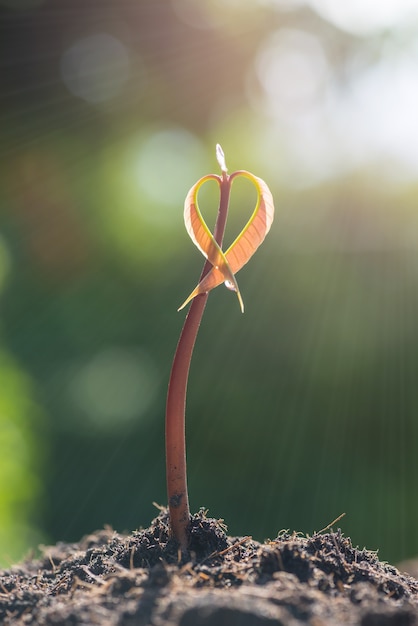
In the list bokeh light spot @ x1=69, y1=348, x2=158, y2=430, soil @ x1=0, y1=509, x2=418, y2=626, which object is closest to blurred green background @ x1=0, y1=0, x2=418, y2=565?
bokeh light spot @ x1=69, y1=348, x2=158, y2=430

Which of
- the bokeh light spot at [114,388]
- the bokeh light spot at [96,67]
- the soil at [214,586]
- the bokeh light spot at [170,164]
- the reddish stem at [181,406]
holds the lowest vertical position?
the bokeh light spot at [114,388]

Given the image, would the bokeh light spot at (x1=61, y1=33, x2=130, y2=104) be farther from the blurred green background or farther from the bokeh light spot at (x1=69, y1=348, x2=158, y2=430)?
the bokeh light spot at (x1=69, y1=348, x2=158, y2=430)

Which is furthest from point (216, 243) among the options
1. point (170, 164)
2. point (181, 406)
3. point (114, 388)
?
point (170, 164)

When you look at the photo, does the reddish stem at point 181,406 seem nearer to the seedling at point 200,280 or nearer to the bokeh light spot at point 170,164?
the seedling at point 200,280

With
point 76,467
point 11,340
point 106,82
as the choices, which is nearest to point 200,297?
point 76,467

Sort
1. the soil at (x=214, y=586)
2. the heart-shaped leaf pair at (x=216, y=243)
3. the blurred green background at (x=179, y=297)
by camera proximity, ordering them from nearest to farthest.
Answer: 1. the soil at (x=214, y=586)
2. the heart-shaped leaf pair at (x=216, y=243)
3. the blurred green background at (x=179, y=297)

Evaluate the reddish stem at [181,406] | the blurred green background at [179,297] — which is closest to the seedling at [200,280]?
the reddish stem at [181,406]

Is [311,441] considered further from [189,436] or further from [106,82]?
[106,82]
